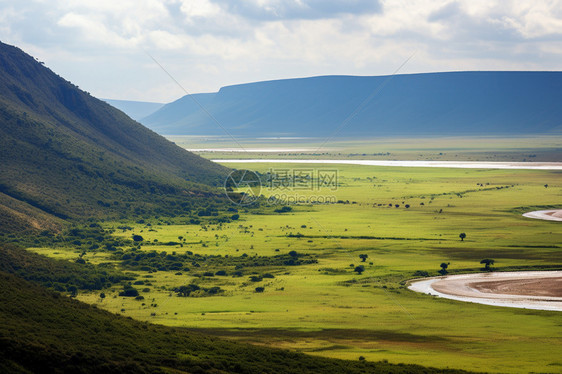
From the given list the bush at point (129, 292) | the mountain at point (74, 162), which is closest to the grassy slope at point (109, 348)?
the bush at point (129, 292)

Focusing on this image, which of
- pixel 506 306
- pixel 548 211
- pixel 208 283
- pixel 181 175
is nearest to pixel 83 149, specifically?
pixel 181 175

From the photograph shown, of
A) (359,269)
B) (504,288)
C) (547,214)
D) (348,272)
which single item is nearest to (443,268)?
(359,269)

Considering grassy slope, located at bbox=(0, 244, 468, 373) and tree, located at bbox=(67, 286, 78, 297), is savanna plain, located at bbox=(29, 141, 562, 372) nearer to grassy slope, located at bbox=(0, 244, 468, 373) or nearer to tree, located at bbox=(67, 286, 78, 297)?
tree, located at bbox=(67, 286, 78, 297)

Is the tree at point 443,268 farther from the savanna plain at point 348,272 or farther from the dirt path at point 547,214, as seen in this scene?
the dirt path at point 547,214

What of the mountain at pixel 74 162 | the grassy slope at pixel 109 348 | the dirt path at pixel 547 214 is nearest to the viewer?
the grassy slope at pixel 109 348

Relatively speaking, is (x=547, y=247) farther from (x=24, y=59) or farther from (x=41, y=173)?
(x=24, y=59)

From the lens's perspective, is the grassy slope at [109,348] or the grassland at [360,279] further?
the grassland at [360,279]

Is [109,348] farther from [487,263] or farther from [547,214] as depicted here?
[547,214]
